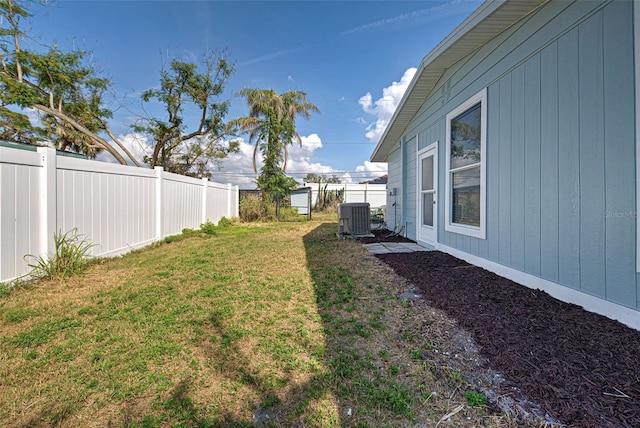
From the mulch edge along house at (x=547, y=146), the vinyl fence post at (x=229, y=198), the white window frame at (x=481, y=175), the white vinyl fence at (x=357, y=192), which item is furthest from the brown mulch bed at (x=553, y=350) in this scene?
the white vinyl fence at (x=357, y=192)

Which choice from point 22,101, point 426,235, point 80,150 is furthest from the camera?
point 80,150

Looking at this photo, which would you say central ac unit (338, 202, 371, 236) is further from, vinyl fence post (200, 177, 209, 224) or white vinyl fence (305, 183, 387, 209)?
white vinyl fence (305, 183, 387, 209)

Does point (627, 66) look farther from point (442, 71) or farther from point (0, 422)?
point (0, 422)

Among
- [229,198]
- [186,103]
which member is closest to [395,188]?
[229,198]

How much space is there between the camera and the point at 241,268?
4.22 m

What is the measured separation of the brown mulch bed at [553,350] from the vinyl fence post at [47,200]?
4.60 metres

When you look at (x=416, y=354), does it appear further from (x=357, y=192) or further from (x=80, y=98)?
(x=357, y=192)

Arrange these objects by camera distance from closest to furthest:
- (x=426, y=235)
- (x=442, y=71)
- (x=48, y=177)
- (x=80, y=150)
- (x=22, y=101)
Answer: (x=48, y=177)
(x=442, y=71)
(x=426, y=235)
(x=22, y=101)
(x=80, y=150)

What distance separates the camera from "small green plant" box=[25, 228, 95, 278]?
3312 millimetres

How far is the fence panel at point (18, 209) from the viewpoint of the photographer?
291 centimetres

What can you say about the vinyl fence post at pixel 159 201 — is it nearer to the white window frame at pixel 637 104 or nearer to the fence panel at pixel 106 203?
the fence panel at pixel 106 203

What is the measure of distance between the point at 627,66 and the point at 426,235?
399cm

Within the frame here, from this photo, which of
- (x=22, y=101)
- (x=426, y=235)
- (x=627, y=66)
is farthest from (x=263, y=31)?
(x=627, y=66)

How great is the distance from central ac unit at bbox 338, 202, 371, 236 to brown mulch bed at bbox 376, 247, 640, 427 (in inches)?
164
